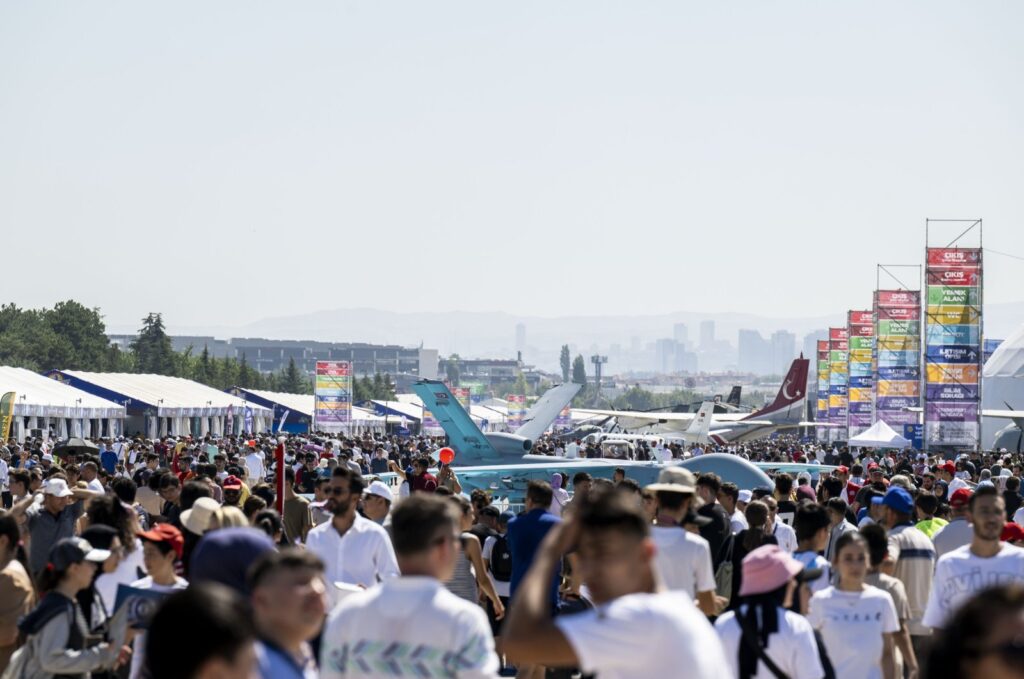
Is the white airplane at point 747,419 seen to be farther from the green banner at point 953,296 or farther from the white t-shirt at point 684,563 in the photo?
the white t-shirt at point 684,563

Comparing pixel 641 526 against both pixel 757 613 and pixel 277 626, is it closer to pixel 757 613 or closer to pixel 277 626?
pixel 277 626

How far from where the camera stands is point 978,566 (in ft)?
23.6

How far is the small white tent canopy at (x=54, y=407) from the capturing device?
4691 cm

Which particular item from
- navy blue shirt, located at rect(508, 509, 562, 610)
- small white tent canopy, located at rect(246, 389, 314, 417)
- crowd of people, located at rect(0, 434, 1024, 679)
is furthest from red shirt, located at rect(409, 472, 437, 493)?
small white tent canopy, located at rect(246, 389, 314, 417)

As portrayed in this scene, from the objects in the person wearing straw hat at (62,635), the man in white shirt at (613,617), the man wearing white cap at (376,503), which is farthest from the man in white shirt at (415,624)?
the man wearing white cap at (376,503)

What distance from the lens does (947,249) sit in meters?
40.6

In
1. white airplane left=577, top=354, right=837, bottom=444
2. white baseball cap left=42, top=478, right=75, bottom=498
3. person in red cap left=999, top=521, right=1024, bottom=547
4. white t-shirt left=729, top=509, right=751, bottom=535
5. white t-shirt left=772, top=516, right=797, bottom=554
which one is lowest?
white airplane left=577, top=354, right=837, bottom=444

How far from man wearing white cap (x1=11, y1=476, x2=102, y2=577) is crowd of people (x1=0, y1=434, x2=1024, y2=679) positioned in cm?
2

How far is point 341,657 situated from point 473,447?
3432 centimetres

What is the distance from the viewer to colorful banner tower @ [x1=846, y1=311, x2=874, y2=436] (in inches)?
2170

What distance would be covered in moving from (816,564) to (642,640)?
12.6 feet

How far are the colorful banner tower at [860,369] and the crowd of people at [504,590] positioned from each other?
44194 millimetres

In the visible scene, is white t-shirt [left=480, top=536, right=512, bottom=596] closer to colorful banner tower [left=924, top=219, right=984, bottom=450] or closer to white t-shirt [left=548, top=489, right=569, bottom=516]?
white t-shirt [left=548, top=489, right=569, bottom=516]

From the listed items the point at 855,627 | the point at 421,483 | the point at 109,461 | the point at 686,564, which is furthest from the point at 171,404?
the point at 855,627
